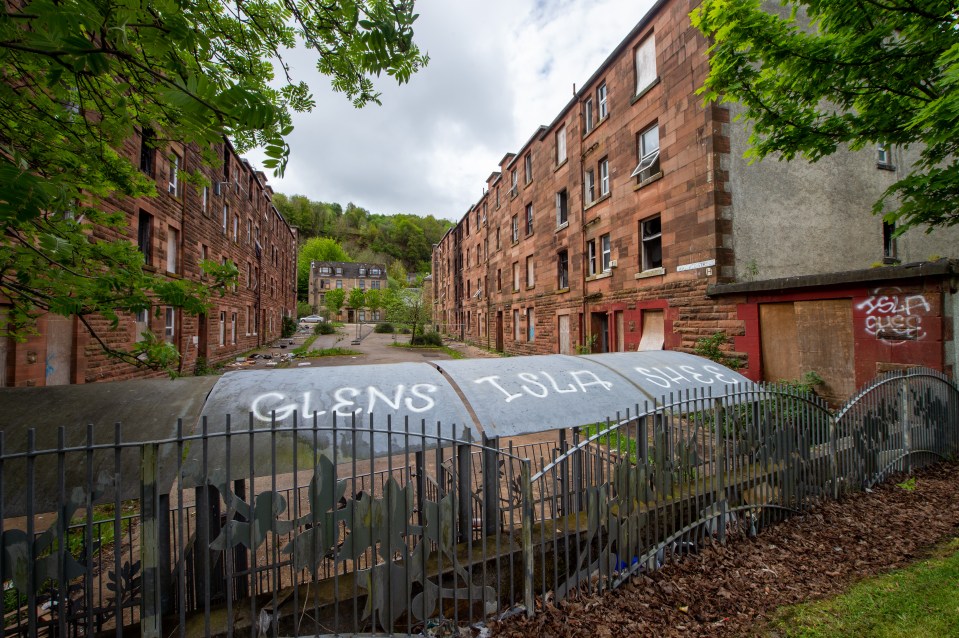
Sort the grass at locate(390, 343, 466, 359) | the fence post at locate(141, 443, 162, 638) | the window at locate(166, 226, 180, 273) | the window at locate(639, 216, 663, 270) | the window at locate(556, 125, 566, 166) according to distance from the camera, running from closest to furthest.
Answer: the fence post at locate(141, 443, 162, 638) → the window at locate(639, 216, 663, 270) → the window at locate(166, 226, 180, 273) → the window at locate(556, 125, 566, 166) → the grass at locate(390, 343, 466, 359)

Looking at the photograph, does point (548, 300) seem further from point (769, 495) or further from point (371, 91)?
point (371, 91)

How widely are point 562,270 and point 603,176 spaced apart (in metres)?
4.71

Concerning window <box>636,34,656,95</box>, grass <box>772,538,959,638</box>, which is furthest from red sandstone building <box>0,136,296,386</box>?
window <box>636,34,656,95</box>

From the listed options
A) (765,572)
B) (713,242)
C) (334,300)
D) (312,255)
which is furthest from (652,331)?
(312,255)

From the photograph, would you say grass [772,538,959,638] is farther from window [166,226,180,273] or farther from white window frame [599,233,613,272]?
window [166,226,180,273]

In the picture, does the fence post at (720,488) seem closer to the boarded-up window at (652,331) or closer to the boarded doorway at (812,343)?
the boarded doorway at (812,343)

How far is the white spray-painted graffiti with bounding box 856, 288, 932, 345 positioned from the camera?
23.5 ft

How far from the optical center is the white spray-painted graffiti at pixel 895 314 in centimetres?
715

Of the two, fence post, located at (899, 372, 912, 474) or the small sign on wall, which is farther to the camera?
the small sign on wall

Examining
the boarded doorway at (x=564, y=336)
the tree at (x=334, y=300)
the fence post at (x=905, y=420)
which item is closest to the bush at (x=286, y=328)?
the tree at (x=334, y=300)

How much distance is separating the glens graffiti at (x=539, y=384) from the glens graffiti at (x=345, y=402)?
0.78 m

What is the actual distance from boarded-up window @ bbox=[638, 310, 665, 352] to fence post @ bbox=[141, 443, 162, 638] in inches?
487

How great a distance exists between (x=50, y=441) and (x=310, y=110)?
134 inches

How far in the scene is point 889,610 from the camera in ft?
11.1
